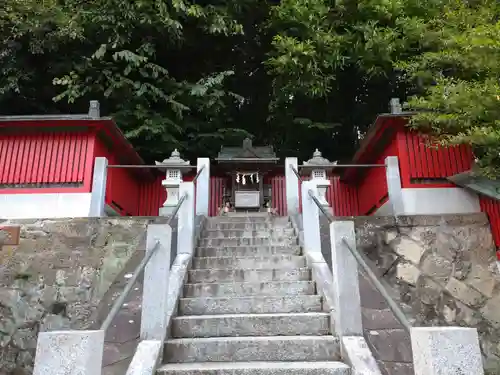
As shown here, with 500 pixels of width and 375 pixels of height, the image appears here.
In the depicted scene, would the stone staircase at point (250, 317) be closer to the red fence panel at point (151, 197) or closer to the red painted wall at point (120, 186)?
the red painted wall at point (120, 186)

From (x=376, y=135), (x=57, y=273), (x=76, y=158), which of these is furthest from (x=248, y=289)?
(x=376, y=135)

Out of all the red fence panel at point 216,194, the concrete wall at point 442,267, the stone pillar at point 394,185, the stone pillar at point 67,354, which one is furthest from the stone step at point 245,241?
the red fence panel at point 216,194

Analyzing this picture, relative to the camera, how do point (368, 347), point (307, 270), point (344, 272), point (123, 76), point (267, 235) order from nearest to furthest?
point (368, 347) → point (344, 272) → point (307, 270) → point (267, 235) → point (123, 76)

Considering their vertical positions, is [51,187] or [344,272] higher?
[51,187]

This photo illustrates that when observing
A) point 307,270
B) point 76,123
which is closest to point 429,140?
point 307,270

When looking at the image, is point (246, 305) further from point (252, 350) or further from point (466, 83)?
point (466, 83)

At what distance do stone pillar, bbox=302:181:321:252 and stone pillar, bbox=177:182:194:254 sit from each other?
1745 mm

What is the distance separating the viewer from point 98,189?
324 inches

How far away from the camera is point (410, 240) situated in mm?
7262

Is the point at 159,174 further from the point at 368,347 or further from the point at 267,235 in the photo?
the point at 368,347

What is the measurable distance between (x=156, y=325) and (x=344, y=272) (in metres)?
1.97

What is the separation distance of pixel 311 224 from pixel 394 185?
327cm

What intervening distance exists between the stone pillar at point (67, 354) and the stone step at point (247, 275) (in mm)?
2776

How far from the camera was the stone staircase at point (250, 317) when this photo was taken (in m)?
3.81
